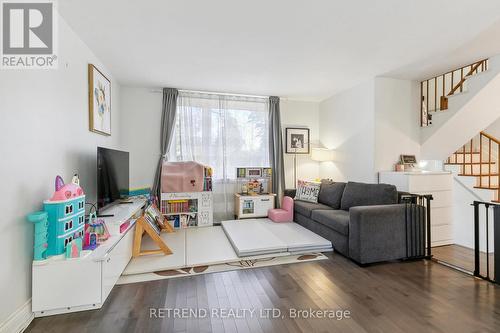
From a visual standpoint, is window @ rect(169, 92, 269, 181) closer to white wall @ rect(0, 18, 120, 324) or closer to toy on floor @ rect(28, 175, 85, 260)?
white wall @ rect(0, 18, 120, 324)

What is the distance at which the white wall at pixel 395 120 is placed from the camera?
3.52 metres

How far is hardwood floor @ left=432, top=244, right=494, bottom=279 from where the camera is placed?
253 centimetres

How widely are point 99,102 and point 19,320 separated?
2349 mm

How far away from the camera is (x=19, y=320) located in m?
1.54

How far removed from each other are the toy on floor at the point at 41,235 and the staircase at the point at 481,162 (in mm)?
5244

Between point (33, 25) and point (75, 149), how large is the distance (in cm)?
110

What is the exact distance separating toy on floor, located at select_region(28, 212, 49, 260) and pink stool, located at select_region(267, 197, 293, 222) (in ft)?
10.2

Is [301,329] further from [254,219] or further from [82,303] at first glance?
[254,219]

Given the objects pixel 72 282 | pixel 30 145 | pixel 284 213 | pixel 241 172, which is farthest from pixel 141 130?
pixel 284 213

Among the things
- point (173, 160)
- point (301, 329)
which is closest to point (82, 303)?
point (301, 329)

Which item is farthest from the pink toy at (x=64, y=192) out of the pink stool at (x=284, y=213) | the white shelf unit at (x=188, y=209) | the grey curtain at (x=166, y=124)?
the pink stool at (x=284, y=213)

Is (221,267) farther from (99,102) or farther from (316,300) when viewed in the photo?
(99,102)

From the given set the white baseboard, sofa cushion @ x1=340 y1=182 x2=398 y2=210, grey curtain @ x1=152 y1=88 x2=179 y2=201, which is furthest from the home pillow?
the white baseboard

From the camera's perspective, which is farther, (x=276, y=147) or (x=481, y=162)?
(x=276, y=147)
